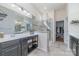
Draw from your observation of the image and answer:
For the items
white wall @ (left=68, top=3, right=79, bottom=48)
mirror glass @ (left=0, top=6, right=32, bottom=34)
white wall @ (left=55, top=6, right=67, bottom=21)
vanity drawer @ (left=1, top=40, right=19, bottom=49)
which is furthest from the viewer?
white wall @ (left=55, top=6, right=67, bottom=21)

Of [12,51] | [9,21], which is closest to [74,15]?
[9,21]

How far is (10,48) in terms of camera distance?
2.45 metres

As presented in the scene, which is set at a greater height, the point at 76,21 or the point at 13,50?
the point at 76,21

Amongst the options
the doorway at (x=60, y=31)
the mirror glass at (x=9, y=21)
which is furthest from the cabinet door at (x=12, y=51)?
the doorway at (x=60, y=31)

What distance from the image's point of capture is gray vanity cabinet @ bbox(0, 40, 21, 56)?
219 cm

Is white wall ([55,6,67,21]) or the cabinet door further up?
white wall ([55,6,67,21])

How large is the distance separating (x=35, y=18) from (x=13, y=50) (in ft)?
10.4

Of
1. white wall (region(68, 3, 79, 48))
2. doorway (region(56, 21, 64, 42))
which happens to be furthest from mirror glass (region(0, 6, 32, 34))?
white wall (region(68, 3, 79, 48))

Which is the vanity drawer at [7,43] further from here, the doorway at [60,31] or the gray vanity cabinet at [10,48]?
the doorway at [60,31]

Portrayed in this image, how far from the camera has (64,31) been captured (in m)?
6.03

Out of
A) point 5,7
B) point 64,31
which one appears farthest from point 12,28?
point 64,31

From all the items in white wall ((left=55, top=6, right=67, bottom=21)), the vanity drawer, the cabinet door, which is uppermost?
white wall ((left=55, top=6, right=67, bottom=21))

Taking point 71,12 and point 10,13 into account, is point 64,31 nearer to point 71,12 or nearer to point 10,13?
point 71,12

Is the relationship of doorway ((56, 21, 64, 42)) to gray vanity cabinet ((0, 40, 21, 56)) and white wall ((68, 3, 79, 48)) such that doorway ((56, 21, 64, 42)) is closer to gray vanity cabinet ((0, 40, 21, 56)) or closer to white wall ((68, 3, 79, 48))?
white wall ((68, 3, 79, 48))
